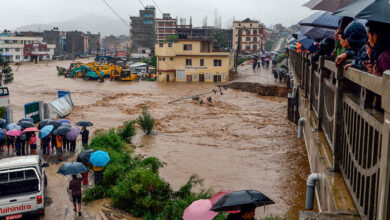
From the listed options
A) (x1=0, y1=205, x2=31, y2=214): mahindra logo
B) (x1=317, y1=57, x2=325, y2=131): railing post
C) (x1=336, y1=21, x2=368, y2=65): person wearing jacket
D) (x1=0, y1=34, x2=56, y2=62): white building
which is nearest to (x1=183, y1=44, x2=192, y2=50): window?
(x1=0, y1=205, x2=31, y2=214): mahindra logo

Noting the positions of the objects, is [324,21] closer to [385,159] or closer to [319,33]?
[319,33]

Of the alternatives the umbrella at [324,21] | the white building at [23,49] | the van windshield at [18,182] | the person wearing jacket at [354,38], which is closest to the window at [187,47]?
the umbrella at [324,21]

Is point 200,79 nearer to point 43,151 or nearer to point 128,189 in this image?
point 43,151

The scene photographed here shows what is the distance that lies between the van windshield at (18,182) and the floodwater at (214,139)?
1.14 m

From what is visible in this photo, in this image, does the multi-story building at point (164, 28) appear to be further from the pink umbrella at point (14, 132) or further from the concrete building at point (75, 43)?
the pink umbrella at point (14, 132)

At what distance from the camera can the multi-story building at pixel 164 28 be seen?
9900cm

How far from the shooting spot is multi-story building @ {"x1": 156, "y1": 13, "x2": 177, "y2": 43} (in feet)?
325

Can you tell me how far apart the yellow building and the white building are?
2011 inches

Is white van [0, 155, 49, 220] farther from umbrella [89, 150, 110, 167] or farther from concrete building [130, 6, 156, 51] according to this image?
concrete building [130, 6, 156, 51]

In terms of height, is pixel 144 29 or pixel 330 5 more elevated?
pixel 144 29

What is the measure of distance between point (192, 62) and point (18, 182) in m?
45.9

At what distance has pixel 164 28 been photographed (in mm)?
99375

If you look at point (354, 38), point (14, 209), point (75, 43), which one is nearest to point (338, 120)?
point (354, 38)

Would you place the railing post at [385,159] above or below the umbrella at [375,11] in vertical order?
below
